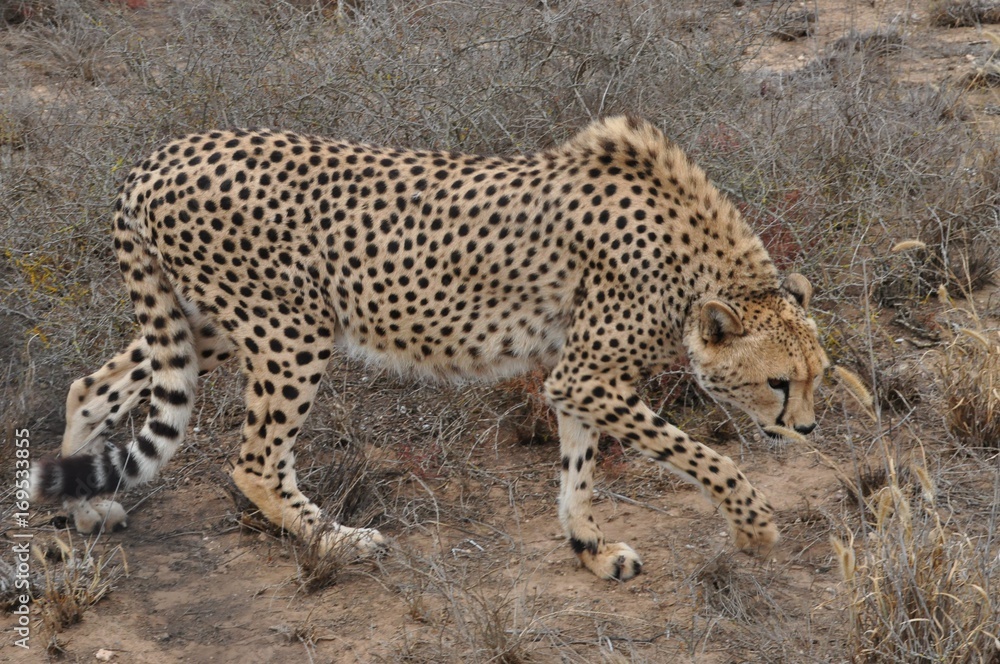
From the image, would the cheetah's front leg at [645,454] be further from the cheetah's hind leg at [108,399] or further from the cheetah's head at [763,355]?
the cheetah's hind leg at [108,399]

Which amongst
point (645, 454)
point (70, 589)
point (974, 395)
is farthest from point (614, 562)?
point (70, 589)

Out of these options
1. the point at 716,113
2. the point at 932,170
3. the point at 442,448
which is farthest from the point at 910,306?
the point at 442,448

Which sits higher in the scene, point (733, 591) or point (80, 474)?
point (80, 474)

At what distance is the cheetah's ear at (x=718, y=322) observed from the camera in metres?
3.56

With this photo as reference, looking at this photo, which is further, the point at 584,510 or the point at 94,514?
the point at 94,514

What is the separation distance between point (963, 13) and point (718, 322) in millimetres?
4996

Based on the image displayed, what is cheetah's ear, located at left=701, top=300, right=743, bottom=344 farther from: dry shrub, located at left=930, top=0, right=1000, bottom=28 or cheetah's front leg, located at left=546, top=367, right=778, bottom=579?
dry shrub, located at left=930, top=0, right=1000, bottom=28

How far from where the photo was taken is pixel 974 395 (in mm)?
4172

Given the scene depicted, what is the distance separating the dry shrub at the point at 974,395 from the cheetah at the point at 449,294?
0.75 metres

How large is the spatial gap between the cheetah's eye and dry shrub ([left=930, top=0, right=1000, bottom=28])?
4.87 m

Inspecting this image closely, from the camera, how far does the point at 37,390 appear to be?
4.68 meters

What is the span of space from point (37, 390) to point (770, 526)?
9.37 feet

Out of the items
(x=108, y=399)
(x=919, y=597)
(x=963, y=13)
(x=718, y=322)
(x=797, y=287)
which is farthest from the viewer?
(x=963, y=13)

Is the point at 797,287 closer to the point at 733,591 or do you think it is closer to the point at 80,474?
the point at 733,591
